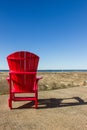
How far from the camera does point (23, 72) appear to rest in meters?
7.00

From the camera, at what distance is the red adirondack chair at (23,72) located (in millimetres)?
7020

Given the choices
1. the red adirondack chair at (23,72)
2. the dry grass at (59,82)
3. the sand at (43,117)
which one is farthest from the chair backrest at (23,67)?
the dry grass at (59,82)

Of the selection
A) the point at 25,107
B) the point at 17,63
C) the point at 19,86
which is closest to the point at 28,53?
the point at 17,63

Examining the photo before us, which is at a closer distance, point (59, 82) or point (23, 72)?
point (23, 72)

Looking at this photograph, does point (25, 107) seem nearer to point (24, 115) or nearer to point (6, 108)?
point (6, 108)

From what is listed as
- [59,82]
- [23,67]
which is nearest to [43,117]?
[23,67]

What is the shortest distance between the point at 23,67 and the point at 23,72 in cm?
18

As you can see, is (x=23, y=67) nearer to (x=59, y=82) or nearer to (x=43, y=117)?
(x=43, y=117)

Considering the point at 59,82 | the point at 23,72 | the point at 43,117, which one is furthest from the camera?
the point at 59,82

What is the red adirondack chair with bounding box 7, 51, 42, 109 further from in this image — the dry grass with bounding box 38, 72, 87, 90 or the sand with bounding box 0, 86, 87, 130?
the dry grass with bounding box 38, 72, 87, 90

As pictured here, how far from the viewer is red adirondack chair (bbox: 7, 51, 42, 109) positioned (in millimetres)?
7020

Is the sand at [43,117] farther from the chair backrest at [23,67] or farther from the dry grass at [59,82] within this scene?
the dry grass at [59,82]

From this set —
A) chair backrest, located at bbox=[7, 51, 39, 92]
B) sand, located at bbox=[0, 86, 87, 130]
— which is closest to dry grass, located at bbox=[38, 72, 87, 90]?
chair backrest, located at bbox=[7, 51, 39, 92]

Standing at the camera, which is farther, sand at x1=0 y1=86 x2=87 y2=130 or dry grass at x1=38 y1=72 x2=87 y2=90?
dry grass at x1=38 y1=72 x2=87 y2=90
